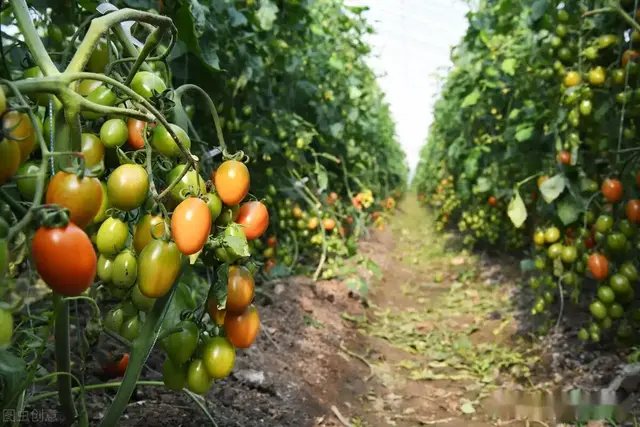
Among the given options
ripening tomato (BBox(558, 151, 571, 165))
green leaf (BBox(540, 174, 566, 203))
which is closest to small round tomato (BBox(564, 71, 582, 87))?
ripening tomato (BBox(558, 151, 571, 165))

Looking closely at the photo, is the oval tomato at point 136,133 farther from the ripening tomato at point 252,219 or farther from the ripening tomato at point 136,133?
the ripening tomato at point 252,219

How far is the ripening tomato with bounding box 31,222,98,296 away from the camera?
2.10ft

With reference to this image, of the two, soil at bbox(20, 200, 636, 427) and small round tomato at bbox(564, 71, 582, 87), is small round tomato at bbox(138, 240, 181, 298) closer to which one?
soil at bbox(20, 200, 636, 427)

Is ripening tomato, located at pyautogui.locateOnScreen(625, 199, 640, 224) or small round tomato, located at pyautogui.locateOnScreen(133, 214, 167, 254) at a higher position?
small round tomato, located at pyautogui.locateOnScreen(133, 214, 167, 254)

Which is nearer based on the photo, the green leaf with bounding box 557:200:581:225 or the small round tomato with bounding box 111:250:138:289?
the small round tomato with bounding box 111:250:138:289

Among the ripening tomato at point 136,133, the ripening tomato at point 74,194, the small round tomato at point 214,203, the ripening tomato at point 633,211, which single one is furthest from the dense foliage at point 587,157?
the ripening tomato at point 74,194

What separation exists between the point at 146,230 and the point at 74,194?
0.25m

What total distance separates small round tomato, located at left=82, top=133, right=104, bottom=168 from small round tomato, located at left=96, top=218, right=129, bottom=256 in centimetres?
10

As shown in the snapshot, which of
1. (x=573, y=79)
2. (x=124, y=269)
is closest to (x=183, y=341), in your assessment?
(x=124, y=269)

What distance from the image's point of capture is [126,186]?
831mm

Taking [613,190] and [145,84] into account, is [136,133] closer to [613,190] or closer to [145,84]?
[145,84]

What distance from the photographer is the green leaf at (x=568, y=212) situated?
96.3 inches

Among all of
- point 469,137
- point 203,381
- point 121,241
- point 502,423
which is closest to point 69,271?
point 121,241

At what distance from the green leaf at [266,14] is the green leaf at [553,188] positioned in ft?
5.30
